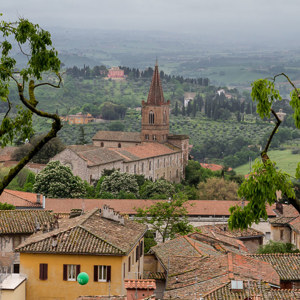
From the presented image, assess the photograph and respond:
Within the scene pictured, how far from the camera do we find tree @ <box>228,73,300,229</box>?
11750 mm

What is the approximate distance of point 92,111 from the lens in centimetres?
19962

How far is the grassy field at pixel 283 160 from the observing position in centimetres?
13351

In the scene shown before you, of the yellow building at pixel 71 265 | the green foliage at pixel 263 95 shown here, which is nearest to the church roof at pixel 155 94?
the yellow building at pixel 71 265

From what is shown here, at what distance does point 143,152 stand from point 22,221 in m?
73.6

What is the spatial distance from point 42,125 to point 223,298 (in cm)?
15402

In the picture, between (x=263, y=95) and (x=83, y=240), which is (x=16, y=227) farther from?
(x=263, y=95)

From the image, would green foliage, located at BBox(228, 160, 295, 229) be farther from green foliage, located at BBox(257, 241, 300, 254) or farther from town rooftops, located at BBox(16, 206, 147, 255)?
green foliage, located at BBox(257, 241, 300, 254)

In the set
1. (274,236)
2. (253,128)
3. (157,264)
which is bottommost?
(253,128)

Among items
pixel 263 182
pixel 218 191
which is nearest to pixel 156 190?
pixel 218 191

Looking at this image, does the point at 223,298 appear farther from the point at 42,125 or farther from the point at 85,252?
the point at 42,125

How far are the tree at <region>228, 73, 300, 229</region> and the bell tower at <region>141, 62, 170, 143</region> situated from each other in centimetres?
10225

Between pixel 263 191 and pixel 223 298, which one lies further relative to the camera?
pixel 223 298

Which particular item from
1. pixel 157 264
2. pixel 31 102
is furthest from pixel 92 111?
pixel 31 102

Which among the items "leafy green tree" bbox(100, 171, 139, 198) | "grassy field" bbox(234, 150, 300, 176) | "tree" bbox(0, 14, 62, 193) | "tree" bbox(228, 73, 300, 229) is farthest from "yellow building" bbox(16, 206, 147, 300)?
"grassy field" bbox(234, 150, 300, 176)
